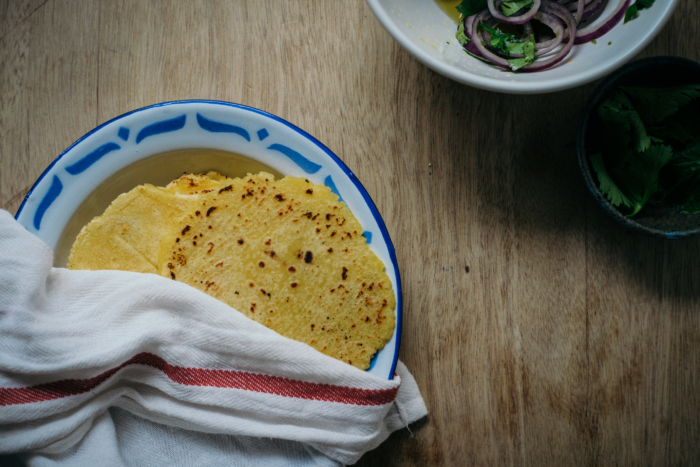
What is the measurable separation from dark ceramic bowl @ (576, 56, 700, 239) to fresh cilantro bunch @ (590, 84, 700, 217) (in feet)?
0.05

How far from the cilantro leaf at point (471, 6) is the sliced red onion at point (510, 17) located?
0.7 inches

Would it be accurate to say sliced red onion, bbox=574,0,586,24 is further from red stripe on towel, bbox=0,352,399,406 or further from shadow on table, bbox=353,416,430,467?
shadow on table, bbox=353,416,430,467

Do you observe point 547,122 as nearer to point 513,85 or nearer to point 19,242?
point 513,85

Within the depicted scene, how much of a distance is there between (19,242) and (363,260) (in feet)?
2.24

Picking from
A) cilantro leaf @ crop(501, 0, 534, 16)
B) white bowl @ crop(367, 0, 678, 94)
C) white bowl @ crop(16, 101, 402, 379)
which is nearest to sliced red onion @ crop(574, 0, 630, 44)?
white bowl @ crop(367, 0, 678, 94)

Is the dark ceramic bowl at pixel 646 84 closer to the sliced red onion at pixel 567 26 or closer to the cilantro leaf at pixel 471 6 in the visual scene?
the sliced red onion at pixel 567 26

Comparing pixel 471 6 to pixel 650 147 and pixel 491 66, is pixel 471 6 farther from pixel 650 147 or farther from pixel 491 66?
pixel 650 147

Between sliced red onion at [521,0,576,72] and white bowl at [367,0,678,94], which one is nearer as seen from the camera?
white bowl at [367,0,678,94]

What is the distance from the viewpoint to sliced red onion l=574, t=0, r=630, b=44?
788 mm

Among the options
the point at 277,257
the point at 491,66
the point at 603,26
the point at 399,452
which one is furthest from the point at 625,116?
the point at 399,452

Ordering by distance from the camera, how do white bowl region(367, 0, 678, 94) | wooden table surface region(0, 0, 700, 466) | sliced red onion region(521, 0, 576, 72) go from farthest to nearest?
wooden table surface region(0, 0, 700, 466)
sliced red onion region(521, 0, 576, 72)
white bowl region(367, 0, 678, 94)

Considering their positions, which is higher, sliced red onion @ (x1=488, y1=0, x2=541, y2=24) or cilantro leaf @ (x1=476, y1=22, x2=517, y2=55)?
sliced red onion @ (x1=488, y1=0, x2=541, y2=24)

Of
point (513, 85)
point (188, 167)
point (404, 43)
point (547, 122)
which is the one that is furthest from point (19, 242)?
point (547, 122)

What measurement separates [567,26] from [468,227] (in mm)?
467
